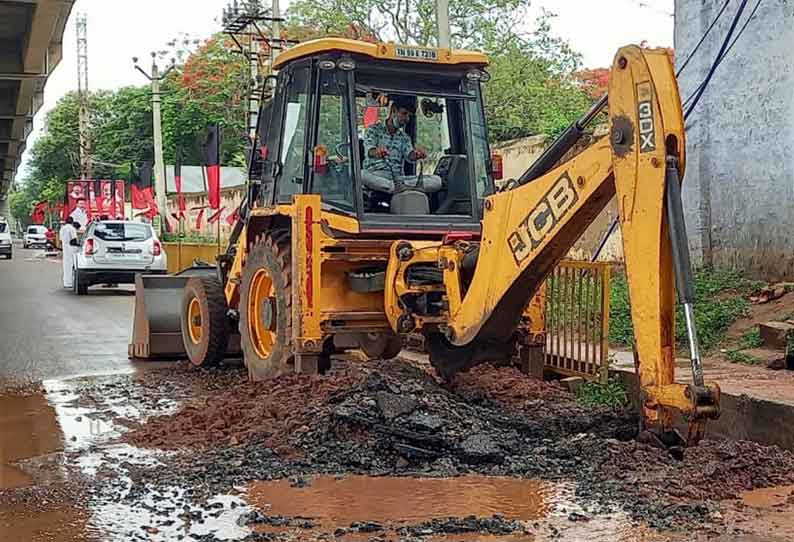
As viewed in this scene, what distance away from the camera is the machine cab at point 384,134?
838cm

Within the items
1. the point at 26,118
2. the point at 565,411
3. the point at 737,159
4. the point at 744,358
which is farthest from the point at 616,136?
the point at 26,118

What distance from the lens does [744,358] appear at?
9234 millimetres

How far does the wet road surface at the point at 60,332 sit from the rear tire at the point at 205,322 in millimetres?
854

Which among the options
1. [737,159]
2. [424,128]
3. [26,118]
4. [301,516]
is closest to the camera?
[301,516]

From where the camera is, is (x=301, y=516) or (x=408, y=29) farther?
→ (x=408, y=29)

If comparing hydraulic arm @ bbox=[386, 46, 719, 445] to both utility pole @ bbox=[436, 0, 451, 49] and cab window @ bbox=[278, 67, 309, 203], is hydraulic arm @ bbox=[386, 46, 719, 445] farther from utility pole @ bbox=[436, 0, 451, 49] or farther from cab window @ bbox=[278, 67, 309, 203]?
utility pole @ bbox=[436, 0, 451, 49]

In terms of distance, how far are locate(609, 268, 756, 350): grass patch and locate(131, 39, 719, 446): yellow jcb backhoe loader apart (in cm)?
221

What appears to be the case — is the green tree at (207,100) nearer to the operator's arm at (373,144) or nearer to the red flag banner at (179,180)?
the red flag banner at (179,180)

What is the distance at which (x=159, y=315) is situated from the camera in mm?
11555

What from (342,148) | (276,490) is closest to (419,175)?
(342,148)

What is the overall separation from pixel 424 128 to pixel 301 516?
438 centimetres

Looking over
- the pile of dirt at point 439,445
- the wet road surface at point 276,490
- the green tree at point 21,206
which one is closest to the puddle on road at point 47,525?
the wet road surface at point 276,490

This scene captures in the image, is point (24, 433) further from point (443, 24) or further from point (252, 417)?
point (443, 24)

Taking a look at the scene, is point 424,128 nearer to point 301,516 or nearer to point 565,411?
point 565,411
